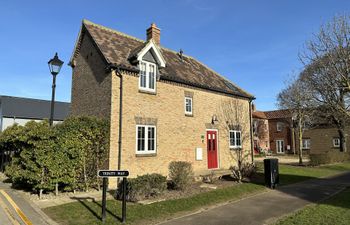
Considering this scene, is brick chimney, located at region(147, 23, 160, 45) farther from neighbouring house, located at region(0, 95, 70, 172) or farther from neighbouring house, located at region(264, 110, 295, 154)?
neighbouring house, located at region(264, 110, 295, 154)

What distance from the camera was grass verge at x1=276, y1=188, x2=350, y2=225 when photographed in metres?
8.00

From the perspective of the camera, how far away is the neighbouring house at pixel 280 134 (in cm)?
4917

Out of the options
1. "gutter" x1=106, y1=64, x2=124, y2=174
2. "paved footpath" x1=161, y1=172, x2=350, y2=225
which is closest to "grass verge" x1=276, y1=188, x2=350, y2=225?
"paved footpath" x1=161, y1=172, x2=350, y2=225

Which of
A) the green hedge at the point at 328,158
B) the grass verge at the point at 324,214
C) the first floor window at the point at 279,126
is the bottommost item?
the grass verge at the point at 324,214

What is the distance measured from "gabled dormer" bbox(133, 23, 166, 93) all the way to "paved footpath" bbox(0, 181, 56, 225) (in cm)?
811

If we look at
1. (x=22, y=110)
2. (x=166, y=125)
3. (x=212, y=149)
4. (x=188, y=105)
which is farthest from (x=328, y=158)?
(x=22, y=110)

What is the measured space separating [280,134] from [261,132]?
345cm

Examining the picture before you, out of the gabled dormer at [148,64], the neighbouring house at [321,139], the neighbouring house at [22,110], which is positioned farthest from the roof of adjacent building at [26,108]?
the neighbouring house at [321,139]

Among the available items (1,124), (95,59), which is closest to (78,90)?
(95,59)

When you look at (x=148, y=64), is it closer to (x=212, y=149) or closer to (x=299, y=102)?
(x=212, y=149)

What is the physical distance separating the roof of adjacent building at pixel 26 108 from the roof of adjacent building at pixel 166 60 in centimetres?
3184

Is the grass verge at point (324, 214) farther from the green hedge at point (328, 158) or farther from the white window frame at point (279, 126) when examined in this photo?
the white window frame at point (279, 126)

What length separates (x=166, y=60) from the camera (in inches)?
781

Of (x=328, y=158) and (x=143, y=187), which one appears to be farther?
(x=328, y=158)
